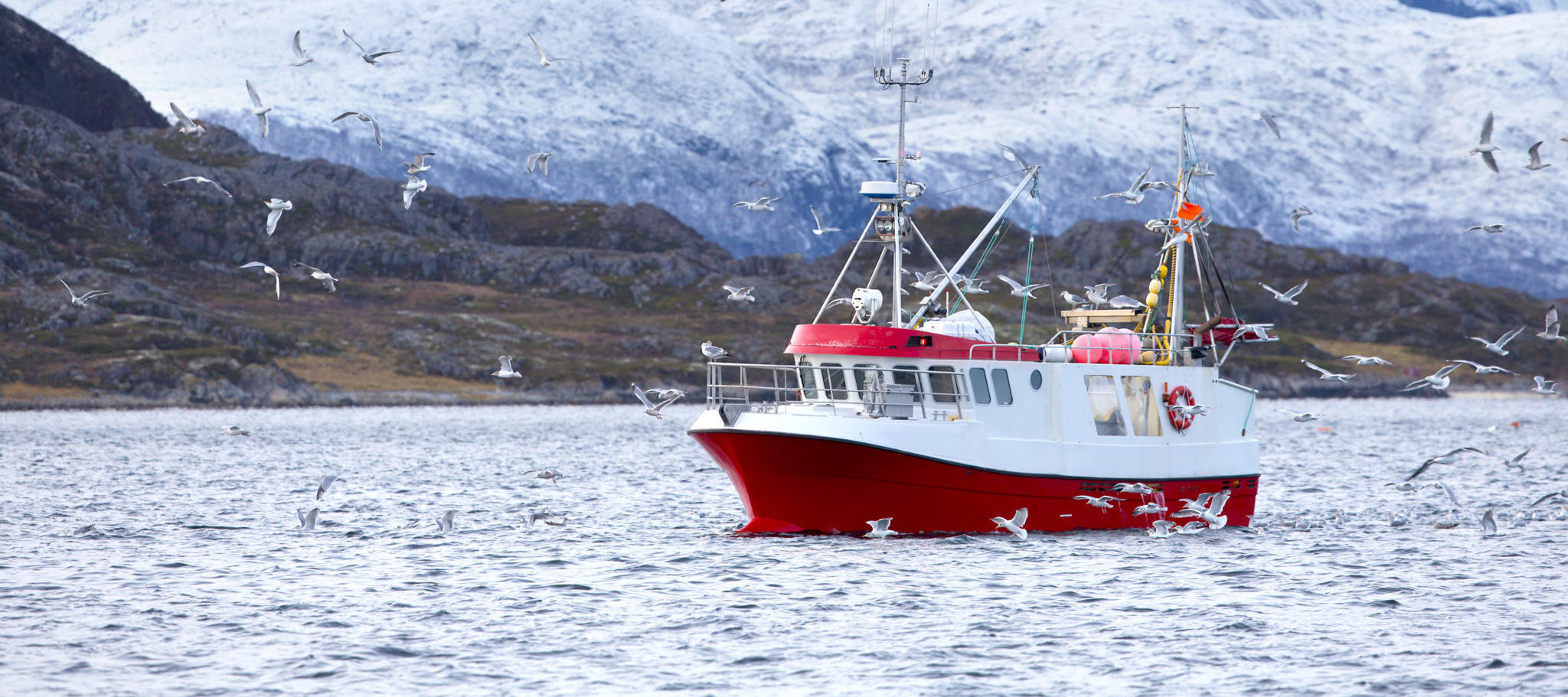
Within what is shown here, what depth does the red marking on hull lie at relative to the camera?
3809cm

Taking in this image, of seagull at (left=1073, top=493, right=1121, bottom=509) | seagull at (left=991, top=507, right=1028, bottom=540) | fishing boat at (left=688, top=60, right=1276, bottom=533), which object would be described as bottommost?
seagull at (left=991, top=507, right=1028, bottom=540)

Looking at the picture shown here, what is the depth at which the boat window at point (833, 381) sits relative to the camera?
133 ft

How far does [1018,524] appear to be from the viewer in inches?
1571

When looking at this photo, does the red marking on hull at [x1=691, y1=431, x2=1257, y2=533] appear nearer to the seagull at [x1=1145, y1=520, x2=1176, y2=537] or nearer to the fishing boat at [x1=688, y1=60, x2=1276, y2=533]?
the fishing boat at [x1=688, y1=60, x2=1276, y2=533]

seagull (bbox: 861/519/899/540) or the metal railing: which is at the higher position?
the metal railing

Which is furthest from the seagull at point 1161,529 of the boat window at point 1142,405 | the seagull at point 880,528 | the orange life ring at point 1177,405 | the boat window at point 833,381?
the boat window at point 833,381

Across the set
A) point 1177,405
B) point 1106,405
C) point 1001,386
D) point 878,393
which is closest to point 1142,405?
point 1177,405

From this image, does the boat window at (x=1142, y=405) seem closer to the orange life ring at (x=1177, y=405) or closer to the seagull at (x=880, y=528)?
the orange life ring at (x=1177, y=405)

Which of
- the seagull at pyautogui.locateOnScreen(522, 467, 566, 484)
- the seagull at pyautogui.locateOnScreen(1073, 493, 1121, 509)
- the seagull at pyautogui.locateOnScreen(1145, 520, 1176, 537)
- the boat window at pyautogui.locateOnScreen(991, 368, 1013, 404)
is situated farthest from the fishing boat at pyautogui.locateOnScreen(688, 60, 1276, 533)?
the seagull at pyautogui.locateOnScreen(522, 467, 566, 484)

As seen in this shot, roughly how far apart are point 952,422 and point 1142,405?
7288mm

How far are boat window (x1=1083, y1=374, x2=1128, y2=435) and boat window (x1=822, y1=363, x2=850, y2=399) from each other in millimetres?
6840

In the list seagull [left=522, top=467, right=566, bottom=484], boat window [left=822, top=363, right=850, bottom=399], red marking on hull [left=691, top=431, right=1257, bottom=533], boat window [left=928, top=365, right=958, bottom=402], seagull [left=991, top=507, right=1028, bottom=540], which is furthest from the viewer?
seagull [left=522, top=467, right=566, bottom=484]

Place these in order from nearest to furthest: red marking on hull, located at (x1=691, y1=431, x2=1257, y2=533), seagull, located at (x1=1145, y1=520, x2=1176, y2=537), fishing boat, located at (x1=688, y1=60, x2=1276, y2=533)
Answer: red marking on hull, located at (x1=691, y1=431, x2=1257, y2=533) → fishing boat, located at (x1=688, y1=60, x2=1276, y2=533) → seagull, located at (x1=1145, y1=520, x2=1176, y2=537)

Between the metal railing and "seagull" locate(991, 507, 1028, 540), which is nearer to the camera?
"seagull" locate(991, 507, 1028, 540)
